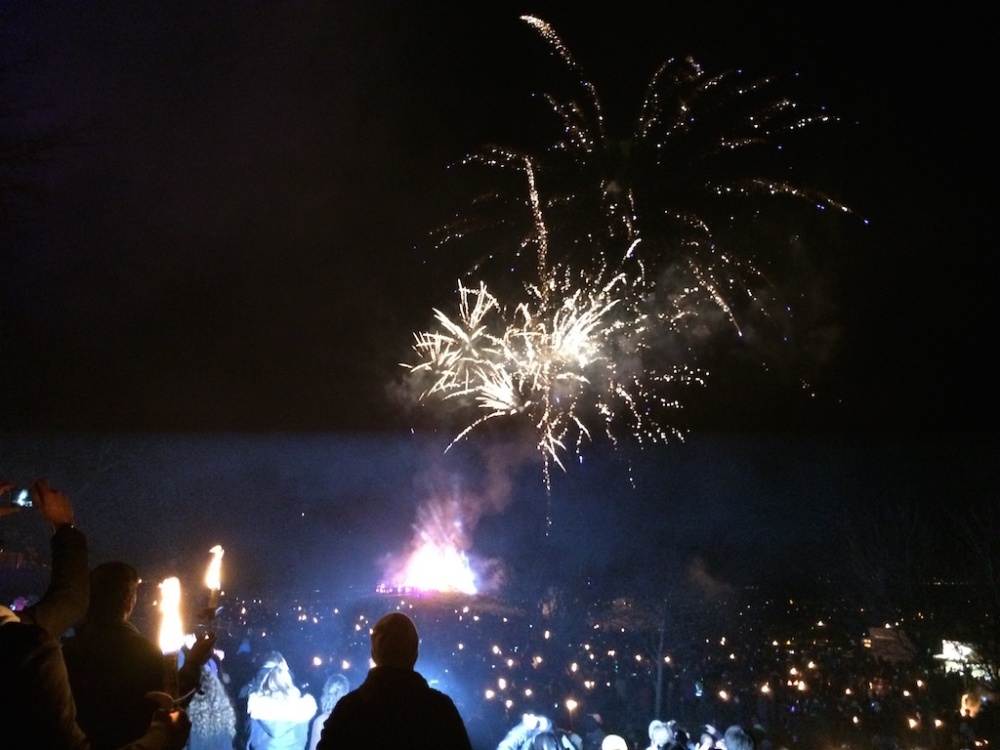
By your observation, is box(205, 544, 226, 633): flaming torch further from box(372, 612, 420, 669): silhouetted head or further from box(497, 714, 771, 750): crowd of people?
box(497, 714, 771, 750): crowd of people

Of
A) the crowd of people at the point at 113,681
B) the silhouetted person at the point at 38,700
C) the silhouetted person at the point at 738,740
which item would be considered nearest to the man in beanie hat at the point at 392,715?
the crowd of people at the point at 113,681

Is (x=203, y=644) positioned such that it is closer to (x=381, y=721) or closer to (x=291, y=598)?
(x=381, y=721)

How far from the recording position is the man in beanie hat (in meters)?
2.70

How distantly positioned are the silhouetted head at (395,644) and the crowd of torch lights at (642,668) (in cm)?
898

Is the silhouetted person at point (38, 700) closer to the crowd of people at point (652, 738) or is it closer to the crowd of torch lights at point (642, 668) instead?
the crowd of people at point (652, 738)

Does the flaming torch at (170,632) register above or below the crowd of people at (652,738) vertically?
above

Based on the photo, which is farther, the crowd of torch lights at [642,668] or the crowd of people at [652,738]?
the crowd of torch lights at [642,668]

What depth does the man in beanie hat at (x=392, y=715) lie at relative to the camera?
2.70m

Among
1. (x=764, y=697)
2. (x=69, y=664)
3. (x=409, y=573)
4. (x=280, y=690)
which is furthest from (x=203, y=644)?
(x=409, y=573)

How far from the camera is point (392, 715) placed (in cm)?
274

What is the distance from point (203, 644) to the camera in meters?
2.59

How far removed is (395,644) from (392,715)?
261mm

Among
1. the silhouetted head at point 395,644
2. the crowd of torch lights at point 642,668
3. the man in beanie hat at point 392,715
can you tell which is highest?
the silhouetted head at point 395,644

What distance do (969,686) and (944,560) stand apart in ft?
20.4
